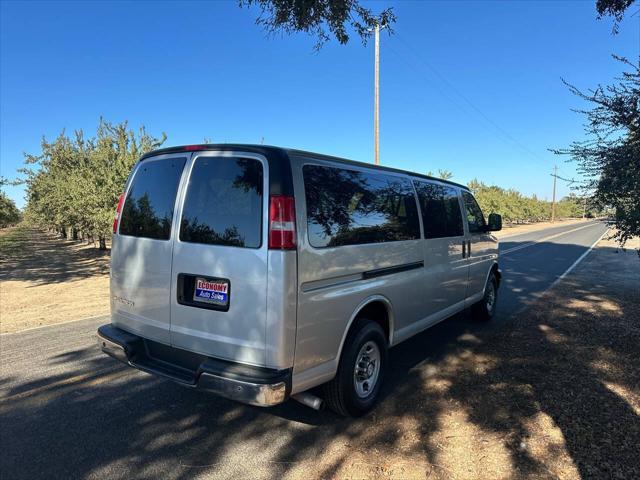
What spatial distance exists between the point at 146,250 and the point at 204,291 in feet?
2.51

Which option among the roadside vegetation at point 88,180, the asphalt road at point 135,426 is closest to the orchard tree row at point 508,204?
the roadside vegetation at point 88,180

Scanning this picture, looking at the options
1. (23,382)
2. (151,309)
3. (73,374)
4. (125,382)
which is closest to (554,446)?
(151,309)

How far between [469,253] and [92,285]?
33.7ft

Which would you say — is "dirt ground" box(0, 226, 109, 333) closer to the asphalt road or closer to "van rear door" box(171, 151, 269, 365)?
the asphalt road

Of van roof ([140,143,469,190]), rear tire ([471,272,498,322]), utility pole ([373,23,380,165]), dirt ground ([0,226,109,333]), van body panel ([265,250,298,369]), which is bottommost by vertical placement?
dirt ground ([0,226,109,333])

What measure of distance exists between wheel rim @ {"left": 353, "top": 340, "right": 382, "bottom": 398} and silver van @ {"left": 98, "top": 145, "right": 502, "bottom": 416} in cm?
1

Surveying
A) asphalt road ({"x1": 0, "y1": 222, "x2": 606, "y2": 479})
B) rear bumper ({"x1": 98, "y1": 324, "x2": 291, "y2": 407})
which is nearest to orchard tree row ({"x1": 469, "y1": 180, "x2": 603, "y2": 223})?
asphalt road ({"x1": 0, "y1": 222, "x2": 606, "y2": 479})

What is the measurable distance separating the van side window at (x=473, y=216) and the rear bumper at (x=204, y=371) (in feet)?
13.3

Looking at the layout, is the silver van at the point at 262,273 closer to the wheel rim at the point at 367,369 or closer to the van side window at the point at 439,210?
the wheel rim at the point at 367,369

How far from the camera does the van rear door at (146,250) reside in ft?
10.9

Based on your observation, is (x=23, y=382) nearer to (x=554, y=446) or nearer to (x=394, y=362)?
(x=394, y=362)

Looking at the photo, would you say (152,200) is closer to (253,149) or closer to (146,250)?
(146,250)

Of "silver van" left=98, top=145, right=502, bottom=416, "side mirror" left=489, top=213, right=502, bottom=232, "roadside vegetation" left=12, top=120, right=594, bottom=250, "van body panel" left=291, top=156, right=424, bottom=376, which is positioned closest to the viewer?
"silver van" left=98, top=145, right=502, bottom=416

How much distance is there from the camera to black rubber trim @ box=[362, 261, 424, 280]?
3615mm
